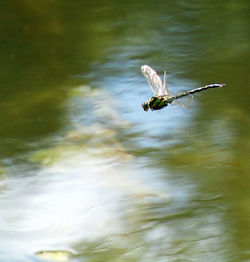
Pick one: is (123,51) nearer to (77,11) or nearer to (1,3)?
(77,11)

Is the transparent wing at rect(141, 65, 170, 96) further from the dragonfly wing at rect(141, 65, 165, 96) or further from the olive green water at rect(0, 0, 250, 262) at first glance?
the olive green water at rect(0, 0, 250, 262)

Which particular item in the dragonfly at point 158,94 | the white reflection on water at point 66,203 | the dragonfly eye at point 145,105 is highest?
the dragonfly at point 158,94

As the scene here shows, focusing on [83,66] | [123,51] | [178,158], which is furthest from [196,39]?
[178,158]

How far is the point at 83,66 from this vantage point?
11.1ft

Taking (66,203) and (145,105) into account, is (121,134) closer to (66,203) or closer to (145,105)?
(145,105)

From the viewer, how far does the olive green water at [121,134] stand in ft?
7.20

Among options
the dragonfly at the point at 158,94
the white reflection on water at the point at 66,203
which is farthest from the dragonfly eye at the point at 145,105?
the white reflection on water at the point at 66,203

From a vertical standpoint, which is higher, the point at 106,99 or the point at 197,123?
the point at 106,99

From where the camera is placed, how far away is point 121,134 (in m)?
2.78

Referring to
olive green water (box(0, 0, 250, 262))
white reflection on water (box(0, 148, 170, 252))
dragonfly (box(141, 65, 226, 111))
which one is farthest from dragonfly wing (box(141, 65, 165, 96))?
white reflection on water (box(0, 148, 170, 252))

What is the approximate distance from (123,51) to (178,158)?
3.64 ft

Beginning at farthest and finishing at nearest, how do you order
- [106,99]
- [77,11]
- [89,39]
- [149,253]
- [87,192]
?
1. [77,11]
2. [89,39]
3. [106,99]
4. [87,192]
5. [149,253]

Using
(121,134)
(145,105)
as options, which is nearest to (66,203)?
(121,134)

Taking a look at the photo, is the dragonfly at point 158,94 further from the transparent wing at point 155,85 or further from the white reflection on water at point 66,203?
the white reflection on water at point 66,203
